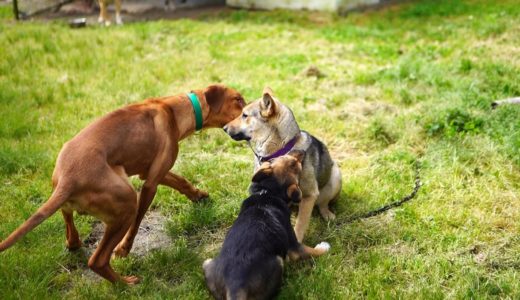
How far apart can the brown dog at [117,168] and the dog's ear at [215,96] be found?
1cm

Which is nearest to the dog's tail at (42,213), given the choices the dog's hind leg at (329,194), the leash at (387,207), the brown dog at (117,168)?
the brown dog at (117,168)

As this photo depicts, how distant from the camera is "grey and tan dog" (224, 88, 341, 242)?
4777mm

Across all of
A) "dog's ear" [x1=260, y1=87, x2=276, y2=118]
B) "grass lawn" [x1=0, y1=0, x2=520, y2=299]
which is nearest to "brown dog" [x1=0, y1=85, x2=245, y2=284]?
"grass lawn" [x1=0, y1=0, x2=520, y2=299]

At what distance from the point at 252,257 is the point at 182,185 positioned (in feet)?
6.04

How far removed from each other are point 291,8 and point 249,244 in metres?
12.4

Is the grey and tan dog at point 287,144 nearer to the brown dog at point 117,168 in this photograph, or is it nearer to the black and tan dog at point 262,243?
the black and tan dog at point 262,243

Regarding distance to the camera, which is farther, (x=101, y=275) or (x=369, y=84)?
(x=369, y=84)

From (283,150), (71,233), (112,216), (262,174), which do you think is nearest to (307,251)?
(262,174)

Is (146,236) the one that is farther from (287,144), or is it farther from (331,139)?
(331,139)

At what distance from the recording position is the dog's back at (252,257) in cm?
356

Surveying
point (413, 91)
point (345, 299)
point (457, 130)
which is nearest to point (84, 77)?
point (413, 91)

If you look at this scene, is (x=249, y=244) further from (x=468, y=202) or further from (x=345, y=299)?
(x=468, y=202)

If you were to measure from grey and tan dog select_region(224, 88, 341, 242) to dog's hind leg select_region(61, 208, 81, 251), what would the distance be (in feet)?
5.59

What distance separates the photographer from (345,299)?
12.7 feet
